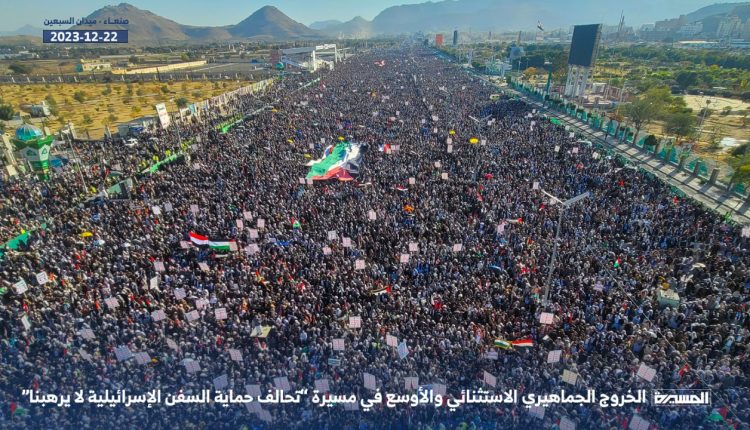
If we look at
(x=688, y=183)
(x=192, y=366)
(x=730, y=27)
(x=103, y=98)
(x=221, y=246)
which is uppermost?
(x=730, y=27)

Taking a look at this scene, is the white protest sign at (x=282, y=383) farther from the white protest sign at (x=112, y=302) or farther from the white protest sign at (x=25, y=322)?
the white protest sign at (x=25, y=322)

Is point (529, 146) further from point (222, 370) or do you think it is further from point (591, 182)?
point (222, 370)

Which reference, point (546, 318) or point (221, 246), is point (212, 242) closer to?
point (221, 246)

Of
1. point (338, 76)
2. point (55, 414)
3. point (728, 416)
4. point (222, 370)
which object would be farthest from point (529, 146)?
point (338, 76)

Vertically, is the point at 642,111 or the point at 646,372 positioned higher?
the point at 642,111

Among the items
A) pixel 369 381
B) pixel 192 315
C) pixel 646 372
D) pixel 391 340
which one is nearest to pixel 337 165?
pixel 192 315

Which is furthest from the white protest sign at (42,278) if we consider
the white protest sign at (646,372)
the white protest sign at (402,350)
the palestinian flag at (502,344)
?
the white protest sign at (646,372)
